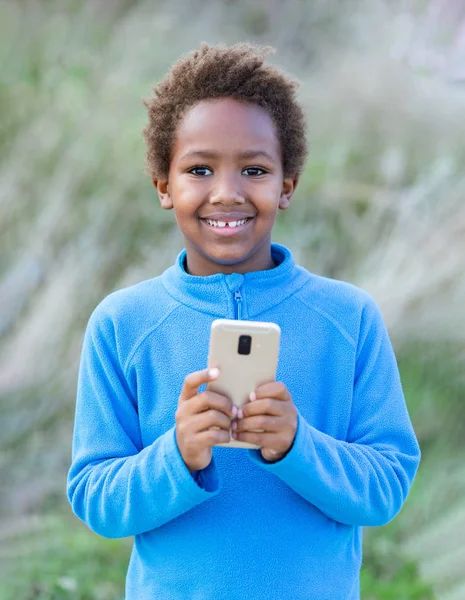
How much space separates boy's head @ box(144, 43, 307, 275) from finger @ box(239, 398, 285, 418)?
10.6 inches

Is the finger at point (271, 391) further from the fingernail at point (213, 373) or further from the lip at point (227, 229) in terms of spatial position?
the lip at point (227, 229)

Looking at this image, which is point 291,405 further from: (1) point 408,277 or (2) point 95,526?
(1) point 408,277

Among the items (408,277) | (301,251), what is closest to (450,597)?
(408,277)

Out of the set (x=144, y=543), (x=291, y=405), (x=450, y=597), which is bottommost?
(x=450, y=597)

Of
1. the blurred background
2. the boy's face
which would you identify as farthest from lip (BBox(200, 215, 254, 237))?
the blurred background

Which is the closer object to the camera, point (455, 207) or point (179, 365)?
point (179, 365)

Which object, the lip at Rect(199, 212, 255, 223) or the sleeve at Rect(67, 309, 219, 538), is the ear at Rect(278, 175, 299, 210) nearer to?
the lip at Rect(199, 212, 255, 223)

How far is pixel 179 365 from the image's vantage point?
1.18m

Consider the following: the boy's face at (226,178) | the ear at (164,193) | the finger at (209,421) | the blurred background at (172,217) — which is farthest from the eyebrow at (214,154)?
the blurred background at (172,217)

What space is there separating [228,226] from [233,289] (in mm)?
90

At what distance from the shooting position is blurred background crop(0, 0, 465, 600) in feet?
7.75

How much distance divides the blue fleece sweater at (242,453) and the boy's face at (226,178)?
55 mm

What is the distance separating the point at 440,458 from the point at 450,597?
379mm

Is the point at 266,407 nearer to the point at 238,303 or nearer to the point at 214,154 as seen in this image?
the point at 238,303
